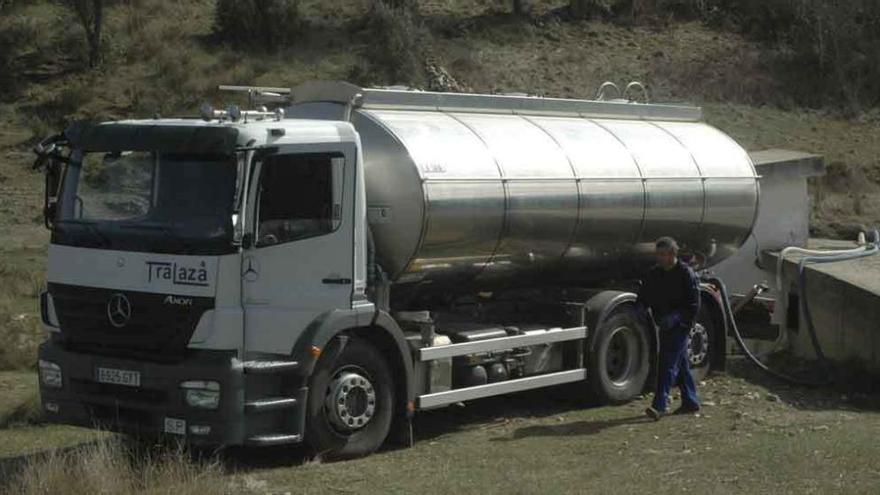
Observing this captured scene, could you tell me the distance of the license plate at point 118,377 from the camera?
36.2ft

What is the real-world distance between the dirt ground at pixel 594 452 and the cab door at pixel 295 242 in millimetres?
1269

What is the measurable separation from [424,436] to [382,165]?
280 cm

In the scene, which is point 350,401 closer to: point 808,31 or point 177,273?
point 177,273

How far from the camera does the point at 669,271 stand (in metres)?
14.0

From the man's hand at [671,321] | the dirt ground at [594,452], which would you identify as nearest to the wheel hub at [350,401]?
the dirt ground at [594,452]

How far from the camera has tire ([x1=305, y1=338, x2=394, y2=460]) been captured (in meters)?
11.5

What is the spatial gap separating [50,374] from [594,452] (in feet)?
15.6

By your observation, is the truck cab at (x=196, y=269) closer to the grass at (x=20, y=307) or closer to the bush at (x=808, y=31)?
the grass at (x=20, y=307)

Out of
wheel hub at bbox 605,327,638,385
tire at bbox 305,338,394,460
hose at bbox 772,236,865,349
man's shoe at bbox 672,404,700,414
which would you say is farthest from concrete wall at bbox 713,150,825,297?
tire at bbox 305,338,394,460

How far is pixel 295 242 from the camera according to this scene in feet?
37.0

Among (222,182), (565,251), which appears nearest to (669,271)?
(565,251)

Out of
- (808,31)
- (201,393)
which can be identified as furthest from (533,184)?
(808,31)

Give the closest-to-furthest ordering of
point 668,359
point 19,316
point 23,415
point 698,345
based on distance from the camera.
Answer: point 668,359
point 23,415
point 698,345
point 19,316

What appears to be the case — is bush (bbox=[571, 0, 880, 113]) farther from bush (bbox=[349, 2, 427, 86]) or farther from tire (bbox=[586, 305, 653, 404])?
tire (bbox=[586, 305, 653, 404])
